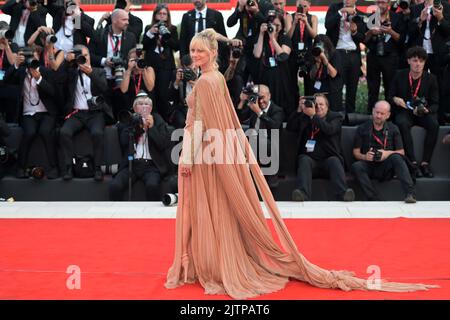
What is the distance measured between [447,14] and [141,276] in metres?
5.65

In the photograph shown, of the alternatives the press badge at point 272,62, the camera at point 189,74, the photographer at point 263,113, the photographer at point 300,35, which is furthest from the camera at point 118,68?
the photographer at point 300,35

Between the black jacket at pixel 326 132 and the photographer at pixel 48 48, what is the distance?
8.68 ft

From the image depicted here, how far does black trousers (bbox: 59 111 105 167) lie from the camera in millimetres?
9125

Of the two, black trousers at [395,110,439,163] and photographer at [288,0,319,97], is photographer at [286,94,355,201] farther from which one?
photographer at [288,0,319,97]

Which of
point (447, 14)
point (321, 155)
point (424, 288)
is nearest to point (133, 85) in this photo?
point (321, 155)

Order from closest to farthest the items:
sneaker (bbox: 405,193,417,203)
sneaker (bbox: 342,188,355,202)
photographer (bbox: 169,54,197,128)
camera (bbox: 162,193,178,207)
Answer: camera (bbox: 162,193,178,207) < sneaker (bbox: 405,193,417,203) < sneaker (bbox: 342,188,355,202) < photographer (bbox: 169,54,197,128)

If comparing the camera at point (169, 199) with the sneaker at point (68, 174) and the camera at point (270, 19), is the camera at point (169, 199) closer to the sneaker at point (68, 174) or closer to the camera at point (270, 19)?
the sneaker at point (68, 174)

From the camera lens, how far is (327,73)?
9375 mm

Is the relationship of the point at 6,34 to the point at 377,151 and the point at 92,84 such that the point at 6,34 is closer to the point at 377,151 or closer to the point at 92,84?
the point at 92,84

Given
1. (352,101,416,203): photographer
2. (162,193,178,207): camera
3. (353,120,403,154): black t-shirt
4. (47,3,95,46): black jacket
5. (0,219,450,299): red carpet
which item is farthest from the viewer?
(47,3,95,46): black jacket

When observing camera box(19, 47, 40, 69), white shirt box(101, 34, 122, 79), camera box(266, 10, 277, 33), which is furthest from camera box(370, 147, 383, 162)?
camera box(19, 47, 40, 69)

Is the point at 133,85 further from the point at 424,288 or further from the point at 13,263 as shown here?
the point at 424,288

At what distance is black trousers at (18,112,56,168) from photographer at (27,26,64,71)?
552mm

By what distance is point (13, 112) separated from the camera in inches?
388
